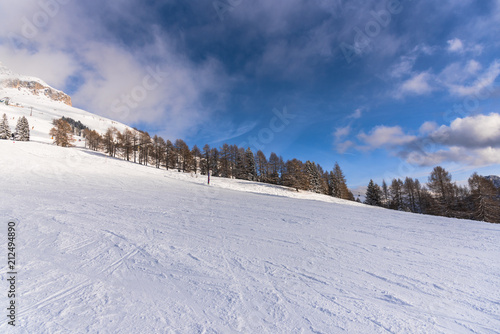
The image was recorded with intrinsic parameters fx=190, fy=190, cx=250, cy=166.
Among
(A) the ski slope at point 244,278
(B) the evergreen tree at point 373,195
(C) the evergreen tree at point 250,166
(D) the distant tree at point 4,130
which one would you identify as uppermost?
(D) the distant tree at point 4,130

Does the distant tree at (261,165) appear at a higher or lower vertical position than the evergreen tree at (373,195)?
higher

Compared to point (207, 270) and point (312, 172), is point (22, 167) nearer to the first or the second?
point (207, 270)

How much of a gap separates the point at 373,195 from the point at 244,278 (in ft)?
173

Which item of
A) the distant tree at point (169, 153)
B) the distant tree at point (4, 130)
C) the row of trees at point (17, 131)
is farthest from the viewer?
the distant tree at point (169, 153)

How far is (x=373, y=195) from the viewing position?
46.7 meters

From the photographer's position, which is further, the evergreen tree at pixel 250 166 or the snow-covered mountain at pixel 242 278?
the evergreen tree at pixel 250 166

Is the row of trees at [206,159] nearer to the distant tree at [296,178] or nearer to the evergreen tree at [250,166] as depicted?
the evergreen tree at [250,166]

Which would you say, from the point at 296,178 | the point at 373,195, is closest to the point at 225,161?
the point at 296,178

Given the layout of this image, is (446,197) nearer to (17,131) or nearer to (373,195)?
(373,195)

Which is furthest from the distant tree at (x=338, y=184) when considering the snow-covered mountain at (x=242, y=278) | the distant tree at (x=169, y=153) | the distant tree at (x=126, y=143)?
the distant tree at (x=126, y=143)

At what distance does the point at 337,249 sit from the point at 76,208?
10.4m

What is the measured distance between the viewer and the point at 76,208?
27.2 feet

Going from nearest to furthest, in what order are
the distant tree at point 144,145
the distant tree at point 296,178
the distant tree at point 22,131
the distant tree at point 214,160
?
1. the distant tree at point 296,178
2. the distant tree at point 144,145
3. the distant tree at point 22,131
4. the distant tree at point 214,160

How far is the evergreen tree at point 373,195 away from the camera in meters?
46.2
